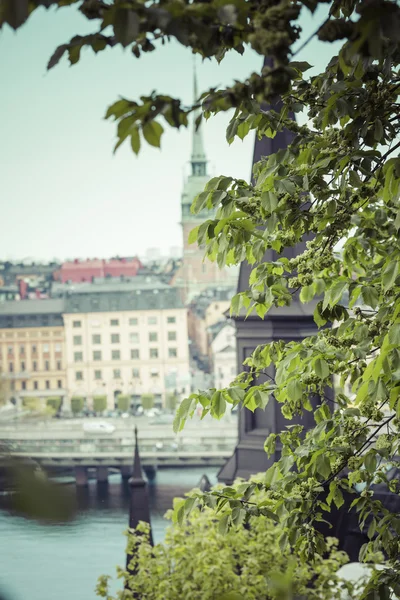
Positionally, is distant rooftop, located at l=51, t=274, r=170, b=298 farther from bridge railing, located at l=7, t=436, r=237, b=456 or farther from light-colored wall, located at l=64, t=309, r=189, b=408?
bridge railing, located at l=7, t=436, r=237, b=456

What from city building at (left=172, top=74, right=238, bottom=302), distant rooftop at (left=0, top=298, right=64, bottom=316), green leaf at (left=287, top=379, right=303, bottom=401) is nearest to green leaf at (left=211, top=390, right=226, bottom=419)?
green leaf at (left=287, top=379, right=303, bottom=401)

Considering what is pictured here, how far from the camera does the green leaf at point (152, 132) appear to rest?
906 mm

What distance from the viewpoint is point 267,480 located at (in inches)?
72.3

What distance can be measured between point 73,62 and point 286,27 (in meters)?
0.28

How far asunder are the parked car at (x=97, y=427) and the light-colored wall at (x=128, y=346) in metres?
0.55

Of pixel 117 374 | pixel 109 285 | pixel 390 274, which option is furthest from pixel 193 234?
pixel 117 374

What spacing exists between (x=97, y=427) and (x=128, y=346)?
2.29 m

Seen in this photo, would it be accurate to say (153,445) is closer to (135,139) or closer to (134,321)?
(134,321)

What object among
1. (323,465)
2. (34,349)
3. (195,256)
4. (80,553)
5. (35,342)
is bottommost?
(80,553)

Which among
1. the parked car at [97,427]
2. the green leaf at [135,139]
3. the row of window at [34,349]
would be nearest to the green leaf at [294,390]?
the green leaf at [135,139]

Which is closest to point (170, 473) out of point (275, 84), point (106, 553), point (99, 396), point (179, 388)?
point (179, 388)

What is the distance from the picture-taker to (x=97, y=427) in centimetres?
1986

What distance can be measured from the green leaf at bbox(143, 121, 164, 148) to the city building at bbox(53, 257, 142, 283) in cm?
1885

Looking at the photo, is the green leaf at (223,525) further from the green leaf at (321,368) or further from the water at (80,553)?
the water at (80,553)
